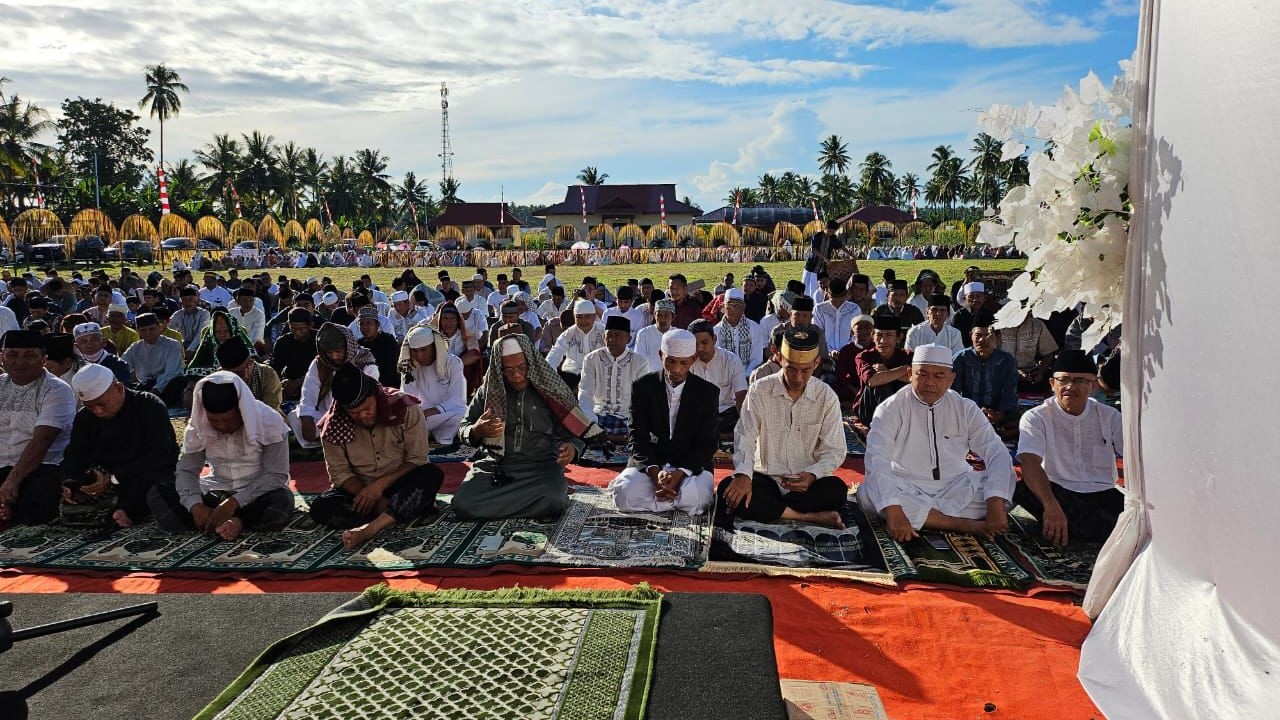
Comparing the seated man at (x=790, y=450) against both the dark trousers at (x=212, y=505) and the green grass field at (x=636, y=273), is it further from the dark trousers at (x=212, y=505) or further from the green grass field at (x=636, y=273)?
the green grass field at (x=636, y=273)

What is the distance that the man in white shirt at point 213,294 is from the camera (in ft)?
37.7

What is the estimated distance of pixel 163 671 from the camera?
212 cm

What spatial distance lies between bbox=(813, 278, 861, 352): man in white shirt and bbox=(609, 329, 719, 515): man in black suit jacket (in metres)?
3.71

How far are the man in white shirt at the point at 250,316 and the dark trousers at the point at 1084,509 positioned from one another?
8.12 m

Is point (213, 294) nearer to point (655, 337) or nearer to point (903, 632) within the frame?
point (655, 337)

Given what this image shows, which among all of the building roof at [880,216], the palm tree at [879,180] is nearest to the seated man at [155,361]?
the building roof at [880,216]

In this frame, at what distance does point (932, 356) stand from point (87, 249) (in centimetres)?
3065

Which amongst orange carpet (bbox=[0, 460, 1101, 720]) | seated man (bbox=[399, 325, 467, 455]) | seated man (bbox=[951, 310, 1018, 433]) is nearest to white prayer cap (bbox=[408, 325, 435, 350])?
seated man (bbox=[399, 325, 467, 455])

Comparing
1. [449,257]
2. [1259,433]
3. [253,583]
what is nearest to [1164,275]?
[1259,433]

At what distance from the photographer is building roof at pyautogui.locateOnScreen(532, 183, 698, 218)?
45.8m

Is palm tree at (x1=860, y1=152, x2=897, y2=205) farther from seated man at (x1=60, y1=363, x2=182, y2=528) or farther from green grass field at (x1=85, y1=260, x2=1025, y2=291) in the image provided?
seated man at (x1=60, y1=363, x2=182, y2=528)

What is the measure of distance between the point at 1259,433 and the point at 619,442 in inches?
182

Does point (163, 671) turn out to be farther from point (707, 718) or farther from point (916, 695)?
point (916, 695)

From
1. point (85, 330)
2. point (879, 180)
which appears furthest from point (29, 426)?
point (879, 180)
